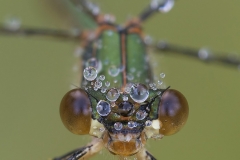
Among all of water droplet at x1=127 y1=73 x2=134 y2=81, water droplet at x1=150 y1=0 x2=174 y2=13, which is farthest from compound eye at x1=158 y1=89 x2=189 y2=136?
water droplet at x1=150 y1=0 x2=174 y2=13

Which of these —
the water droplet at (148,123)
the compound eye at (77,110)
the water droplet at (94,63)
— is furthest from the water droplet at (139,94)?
the water droplet at (94,63)

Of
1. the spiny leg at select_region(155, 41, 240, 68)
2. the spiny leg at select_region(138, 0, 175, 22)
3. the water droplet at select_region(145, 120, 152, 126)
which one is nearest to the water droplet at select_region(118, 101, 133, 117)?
the water droplet at select_region(145, 120, 152, 126)

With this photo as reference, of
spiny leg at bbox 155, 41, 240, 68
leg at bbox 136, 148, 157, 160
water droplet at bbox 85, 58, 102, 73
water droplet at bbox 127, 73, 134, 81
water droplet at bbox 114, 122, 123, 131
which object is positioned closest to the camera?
water droplet at bbox 114, 122, 123, 131

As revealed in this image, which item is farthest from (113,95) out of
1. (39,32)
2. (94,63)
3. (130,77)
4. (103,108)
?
(39,32)

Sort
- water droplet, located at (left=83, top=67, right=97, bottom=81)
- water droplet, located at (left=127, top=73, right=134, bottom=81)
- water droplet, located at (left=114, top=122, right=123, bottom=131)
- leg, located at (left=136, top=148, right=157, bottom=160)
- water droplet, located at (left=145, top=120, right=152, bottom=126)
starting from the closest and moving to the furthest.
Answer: water droplet, located at (left=114, top=122, right=123, bottom=131)
water droplet, located at (left=145, top=120, right=152, bottom=126)
leg, located at (left=136, top=148, right=157, bottom=160)
water droplet, located at (left=83, top=67, right=97, bottom=81)
water droplet, located at (left=127, top=73, right=134, bottom=81)

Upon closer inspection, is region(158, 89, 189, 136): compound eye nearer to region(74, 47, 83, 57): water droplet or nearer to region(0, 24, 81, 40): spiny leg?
region(74, 47, 83, 57): water droplet

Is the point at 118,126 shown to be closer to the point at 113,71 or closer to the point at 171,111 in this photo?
the point at 171,111

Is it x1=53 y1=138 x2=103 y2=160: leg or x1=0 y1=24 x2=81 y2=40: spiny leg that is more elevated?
x1=0 y1=24 x2=81 y2=40: spiny leg

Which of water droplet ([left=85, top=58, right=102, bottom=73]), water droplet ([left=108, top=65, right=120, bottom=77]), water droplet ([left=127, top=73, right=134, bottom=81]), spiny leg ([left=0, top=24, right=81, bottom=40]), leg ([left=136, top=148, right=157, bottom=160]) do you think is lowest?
leg ([left=136, top=148, right=157, bottom=160])

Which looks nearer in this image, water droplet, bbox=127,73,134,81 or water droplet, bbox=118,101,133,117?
water droplet, bbox=118,101,133,117
